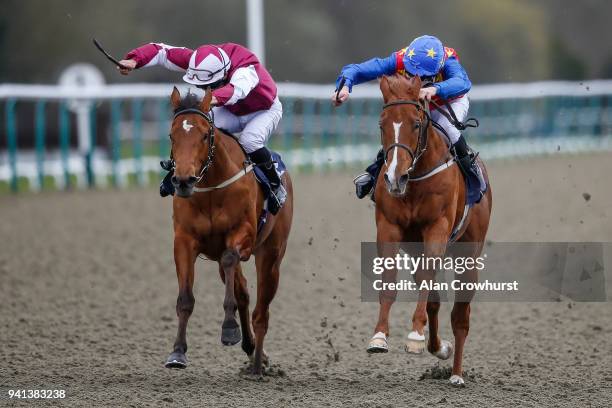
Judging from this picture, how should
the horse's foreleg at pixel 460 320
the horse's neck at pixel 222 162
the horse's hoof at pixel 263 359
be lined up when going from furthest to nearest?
the horse's hoof at pixel 263 359, the horse's foreleg at pixel 460 320, the horse's neck at pixel 222 162

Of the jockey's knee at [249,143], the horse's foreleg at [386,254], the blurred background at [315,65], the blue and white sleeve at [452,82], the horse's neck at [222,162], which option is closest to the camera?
the horse's foreleg at [386,254]

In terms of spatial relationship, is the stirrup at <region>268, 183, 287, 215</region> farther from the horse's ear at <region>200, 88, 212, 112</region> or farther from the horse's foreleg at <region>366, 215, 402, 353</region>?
the horse's ear at <region>200, 88, 212, 112</region>

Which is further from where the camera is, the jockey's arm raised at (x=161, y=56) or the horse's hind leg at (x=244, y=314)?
the horse's hind leg at (x=244, y=314)

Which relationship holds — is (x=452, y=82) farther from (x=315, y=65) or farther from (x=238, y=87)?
(x=315, y=65)

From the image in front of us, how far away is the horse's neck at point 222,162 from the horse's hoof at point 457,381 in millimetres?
1888

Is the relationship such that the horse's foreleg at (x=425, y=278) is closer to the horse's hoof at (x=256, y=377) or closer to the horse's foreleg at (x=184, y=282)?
the horse's hoof at (x=256, y=377)

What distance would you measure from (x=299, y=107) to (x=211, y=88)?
634 inches

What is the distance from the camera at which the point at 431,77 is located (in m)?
7.32

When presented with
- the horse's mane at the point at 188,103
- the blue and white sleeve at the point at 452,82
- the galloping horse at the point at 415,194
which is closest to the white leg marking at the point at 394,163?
the galloping horse at the point at 415,194

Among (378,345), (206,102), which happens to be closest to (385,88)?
(206,102)

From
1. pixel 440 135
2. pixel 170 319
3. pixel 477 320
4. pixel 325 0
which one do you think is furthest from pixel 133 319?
pixel 325 0

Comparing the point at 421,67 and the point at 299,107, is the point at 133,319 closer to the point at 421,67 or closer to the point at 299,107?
the point at 421,67

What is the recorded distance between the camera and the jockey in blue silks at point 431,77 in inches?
281

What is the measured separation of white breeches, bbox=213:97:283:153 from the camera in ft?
24.6
